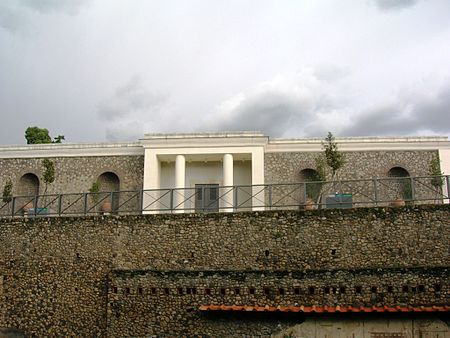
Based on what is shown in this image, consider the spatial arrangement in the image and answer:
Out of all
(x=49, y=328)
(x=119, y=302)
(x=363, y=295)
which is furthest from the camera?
(x=49, y=328)

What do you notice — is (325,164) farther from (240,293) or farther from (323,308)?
(323,308)

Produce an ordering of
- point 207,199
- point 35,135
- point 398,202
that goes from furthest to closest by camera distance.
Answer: point 35,135 → point 207,199 → point 398,202

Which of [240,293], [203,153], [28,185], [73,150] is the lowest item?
[240,293]

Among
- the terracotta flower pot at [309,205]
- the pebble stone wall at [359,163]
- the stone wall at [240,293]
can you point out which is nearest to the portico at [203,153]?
the pebble stone wall at [359,163]

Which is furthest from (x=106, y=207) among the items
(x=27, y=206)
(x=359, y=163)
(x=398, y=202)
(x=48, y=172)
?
(x=359, y=163)

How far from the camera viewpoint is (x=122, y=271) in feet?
47.5

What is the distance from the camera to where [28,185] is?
91.7ft

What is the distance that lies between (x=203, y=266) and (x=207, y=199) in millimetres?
3751

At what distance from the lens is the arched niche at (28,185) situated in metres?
27.7

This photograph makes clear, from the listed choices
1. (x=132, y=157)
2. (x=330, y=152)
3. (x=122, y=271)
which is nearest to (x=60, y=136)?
(x=132, y=157)

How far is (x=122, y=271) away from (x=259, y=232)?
4.07 metres

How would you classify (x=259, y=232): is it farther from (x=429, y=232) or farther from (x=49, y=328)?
(x=49, y=328)

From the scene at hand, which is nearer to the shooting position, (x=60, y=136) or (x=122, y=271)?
(x=122, y=271)

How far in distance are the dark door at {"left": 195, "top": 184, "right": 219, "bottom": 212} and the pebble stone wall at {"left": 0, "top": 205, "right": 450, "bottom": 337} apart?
163cm
